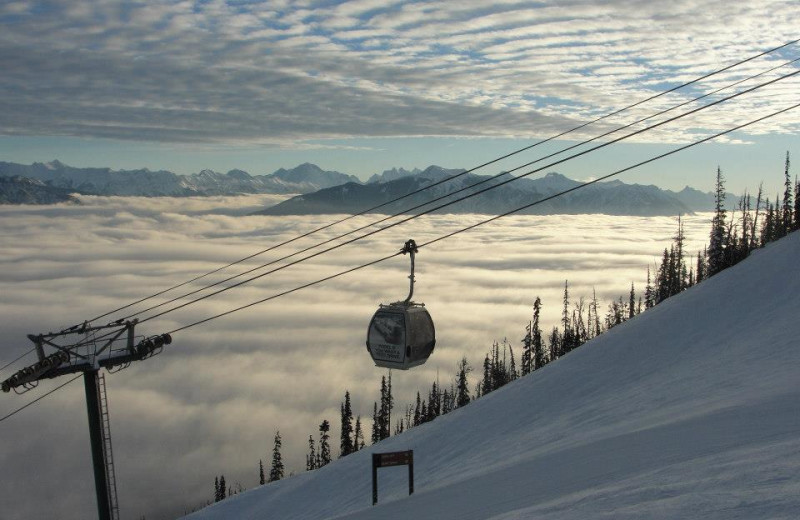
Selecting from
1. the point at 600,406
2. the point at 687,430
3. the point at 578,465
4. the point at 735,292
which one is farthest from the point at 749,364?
the point at 735,292

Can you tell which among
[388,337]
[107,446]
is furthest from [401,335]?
[107,446]

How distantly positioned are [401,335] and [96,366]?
33.0 feet

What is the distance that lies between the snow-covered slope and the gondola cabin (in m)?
3.74

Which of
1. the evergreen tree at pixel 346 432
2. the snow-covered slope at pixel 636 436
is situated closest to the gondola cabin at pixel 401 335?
the snow-covered slope at pixel 636 436

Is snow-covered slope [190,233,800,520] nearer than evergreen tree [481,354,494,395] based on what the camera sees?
Yes

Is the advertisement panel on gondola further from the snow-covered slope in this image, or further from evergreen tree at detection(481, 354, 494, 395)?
evergreen tree at detection(481, 354, 494, 395)

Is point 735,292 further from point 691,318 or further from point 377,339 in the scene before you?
point 377,339

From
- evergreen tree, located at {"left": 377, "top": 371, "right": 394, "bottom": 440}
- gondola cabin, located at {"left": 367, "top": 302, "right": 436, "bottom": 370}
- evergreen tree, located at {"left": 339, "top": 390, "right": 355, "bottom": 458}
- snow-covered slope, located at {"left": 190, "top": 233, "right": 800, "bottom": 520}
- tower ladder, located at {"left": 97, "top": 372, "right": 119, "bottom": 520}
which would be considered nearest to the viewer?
snow-covered slope, located at {"left": 190, "top": 233, "right": 800, "bottom": 520}

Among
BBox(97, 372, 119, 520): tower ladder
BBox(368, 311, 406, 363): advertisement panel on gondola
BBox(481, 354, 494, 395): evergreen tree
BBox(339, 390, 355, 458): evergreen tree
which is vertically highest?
BBox(368, 311, 406, 363): advertisement panel on gondola

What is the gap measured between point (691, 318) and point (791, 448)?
1234 inches

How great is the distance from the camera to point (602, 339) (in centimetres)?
4088

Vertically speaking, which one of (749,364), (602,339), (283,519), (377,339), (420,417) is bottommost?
(420,417)

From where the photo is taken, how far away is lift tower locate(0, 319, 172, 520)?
18828 mm

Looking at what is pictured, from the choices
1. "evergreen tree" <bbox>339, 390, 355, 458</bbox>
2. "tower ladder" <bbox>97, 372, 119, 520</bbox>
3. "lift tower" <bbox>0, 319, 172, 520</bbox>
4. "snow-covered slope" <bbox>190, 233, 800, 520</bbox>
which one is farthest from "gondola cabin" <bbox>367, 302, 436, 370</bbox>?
"evergreen tree" <bbox>339, 390, 355, 458</bbox>
